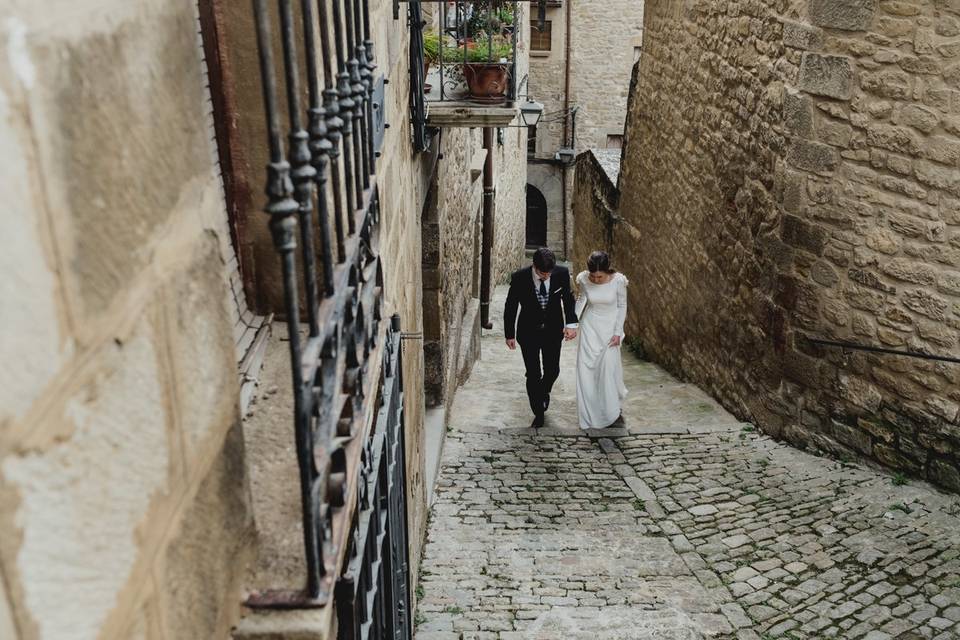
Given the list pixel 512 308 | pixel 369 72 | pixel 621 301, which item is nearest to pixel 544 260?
pixel 512 308

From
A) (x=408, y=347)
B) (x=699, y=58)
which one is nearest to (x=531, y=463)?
(x=408, y=347)

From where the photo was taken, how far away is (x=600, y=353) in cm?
721

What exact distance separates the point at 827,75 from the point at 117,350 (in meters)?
5.83

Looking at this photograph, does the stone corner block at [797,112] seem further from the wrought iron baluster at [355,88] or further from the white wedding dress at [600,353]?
the wrought iron baluster at [355,88]

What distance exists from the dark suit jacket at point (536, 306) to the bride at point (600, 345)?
115 mm

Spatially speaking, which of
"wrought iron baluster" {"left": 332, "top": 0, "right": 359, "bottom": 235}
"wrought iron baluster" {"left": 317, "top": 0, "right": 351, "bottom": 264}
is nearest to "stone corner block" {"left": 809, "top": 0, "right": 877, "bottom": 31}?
"wrought iron baluster" {"left": 332, "top": 0, "right": 359, "bottom": 235}

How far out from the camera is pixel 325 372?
1.79m

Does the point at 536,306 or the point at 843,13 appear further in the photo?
the point at 536,306

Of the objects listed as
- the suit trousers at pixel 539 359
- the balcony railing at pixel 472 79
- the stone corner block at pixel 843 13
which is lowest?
the suit trousers at pixel 539 359

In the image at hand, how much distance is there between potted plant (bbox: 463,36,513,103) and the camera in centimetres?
597

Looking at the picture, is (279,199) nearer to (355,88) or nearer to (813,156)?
(355,88)

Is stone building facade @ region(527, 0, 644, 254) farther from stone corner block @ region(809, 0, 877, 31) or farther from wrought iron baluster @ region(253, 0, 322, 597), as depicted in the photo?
wrought iron baluster @ region(253, 0, 322, 597)

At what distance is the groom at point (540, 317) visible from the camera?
23.3ft

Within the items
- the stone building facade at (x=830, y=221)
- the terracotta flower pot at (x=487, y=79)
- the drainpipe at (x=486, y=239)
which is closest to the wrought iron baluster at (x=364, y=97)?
the terracotta flower pot at (x=487, y=79)
